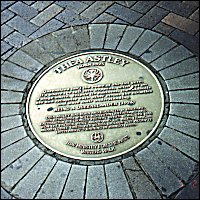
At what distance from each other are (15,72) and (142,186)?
1724 millimetres

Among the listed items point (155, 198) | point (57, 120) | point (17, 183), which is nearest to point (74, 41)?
point (57, 120)

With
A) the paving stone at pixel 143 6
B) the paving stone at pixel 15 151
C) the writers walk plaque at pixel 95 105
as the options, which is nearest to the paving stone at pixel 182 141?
the writers walk plaque at pixel 95 105

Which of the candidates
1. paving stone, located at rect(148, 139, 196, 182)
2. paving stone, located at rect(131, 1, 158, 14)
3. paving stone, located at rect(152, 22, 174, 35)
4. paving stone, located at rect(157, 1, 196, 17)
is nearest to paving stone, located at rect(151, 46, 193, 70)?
paving stone, located at rect(152, 22, 174, 35)

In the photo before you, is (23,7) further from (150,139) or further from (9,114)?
(150,139)

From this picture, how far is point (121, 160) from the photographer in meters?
2.92

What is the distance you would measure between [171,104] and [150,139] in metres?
0.41

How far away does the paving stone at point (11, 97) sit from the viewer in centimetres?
338

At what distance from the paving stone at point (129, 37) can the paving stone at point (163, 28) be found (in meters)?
0.17

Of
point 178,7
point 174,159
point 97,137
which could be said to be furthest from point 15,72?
point 178,7

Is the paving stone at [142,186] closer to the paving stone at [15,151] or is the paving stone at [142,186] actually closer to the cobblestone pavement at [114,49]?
the cobblestone pavement at [114,49]

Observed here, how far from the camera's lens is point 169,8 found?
13.4 ft

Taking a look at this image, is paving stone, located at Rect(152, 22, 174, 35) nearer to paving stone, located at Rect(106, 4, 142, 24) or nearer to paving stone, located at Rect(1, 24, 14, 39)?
paving stone, located at Rect(106, 4, 142, 24)

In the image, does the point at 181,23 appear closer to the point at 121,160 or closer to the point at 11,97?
the point at 121,160

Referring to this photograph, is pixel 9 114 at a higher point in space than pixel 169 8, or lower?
lower
